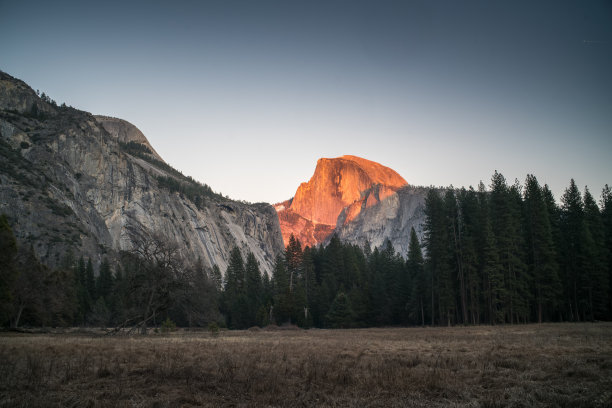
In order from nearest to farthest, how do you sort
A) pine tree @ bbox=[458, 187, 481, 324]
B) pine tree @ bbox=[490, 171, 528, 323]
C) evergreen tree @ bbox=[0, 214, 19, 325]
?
evergreen tree @ bbox=[0, 214, 19, 325] → pine tree @ bbox=[490, 171, 528, 323] → pine tree @ bbox=[458, 187, 481, 324]

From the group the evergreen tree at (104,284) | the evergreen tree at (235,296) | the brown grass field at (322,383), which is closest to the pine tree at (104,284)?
the evergreen tree at (104,284)

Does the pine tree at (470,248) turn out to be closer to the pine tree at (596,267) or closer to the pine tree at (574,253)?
the pine tree at (574,253)

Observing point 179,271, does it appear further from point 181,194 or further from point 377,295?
point 181,194

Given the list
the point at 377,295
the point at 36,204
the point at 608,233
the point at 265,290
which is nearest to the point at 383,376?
the point at 608,233

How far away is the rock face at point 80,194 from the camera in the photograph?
9200cm

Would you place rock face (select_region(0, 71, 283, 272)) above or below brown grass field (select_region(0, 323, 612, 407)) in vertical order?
above

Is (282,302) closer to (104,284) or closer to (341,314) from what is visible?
(341,314)

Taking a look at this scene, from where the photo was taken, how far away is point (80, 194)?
117750 mm

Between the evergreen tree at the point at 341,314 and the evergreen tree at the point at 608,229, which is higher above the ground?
the evergreen tree at the point at 608,229

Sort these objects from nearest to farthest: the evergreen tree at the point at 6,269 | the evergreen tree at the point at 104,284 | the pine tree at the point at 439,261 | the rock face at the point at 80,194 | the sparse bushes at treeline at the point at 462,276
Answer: the evergreen tree at the point at 6,269, the sparse bushes at treeline at the point at 462,276, the pine tree at the point at 439,261, the evergreen tree at the point at 104,284, the rock face at the point at 80,194

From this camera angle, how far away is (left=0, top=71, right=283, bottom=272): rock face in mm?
92000

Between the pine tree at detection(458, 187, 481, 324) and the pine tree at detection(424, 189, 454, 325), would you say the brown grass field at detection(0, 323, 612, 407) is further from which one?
the pine tree at detection(424, 189, 454, 325)

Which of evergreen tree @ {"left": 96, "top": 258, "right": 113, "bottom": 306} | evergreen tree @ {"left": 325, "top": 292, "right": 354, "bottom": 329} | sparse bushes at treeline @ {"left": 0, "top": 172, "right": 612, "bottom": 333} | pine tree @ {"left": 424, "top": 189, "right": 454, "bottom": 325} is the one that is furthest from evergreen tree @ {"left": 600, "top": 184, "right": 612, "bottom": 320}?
evergreen tree @ {"left": 96, "top": 258, "right": 113, "bottom": 306}

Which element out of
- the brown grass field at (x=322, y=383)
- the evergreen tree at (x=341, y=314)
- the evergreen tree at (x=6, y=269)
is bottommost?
the evergreen tree at (x=341, y=314)
